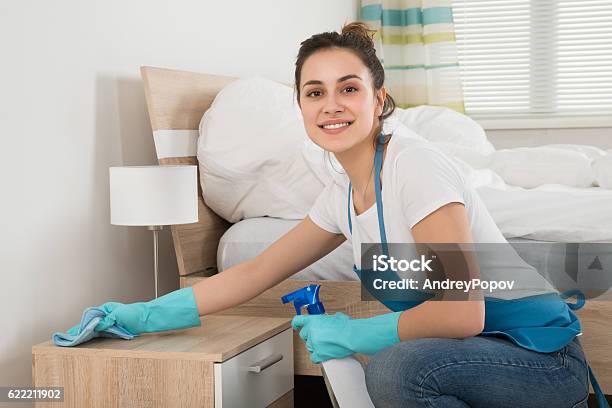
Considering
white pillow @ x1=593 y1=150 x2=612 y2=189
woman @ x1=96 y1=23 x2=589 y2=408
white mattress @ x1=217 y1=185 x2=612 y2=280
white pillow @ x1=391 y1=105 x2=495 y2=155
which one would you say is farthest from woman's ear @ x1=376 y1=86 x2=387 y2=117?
white pillow @ x1=391 y1=105 x2=495 y2=155

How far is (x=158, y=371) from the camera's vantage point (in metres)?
1.58

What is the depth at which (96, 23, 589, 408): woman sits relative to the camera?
1.33 meters

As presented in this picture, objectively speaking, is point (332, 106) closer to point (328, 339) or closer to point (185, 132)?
point (328, 339)

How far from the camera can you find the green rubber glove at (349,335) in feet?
4.68

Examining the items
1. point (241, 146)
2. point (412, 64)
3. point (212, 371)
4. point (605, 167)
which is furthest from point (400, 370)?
point (412, 64)

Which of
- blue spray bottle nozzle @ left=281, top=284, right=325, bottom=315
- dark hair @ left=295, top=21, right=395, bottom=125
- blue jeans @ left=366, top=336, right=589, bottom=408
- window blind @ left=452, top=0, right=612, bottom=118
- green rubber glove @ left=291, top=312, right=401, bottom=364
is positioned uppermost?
window blind @ left=452, top=0, right=612, bottom=118

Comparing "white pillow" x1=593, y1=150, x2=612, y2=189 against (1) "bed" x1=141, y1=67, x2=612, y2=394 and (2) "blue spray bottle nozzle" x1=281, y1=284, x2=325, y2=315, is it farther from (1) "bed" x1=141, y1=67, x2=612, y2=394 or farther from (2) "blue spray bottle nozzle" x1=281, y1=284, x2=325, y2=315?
(2) "blue spray bottle nozzle" x1=281, y1=284, x2=325, y2=315

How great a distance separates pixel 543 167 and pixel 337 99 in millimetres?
1203

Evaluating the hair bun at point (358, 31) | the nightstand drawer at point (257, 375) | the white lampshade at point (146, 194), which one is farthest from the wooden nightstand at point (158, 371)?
the hair bun at point (358, 31)

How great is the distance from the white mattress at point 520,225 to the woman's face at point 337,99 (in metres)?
0.58

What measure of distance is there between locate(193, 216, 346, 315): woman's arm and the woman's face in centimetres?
24

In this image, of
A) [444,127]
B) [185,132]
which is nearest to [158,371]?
[185,132]

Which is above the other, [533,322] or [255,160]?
[255,160]

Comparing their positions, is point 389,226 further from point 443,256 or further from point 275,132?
point 275,132
